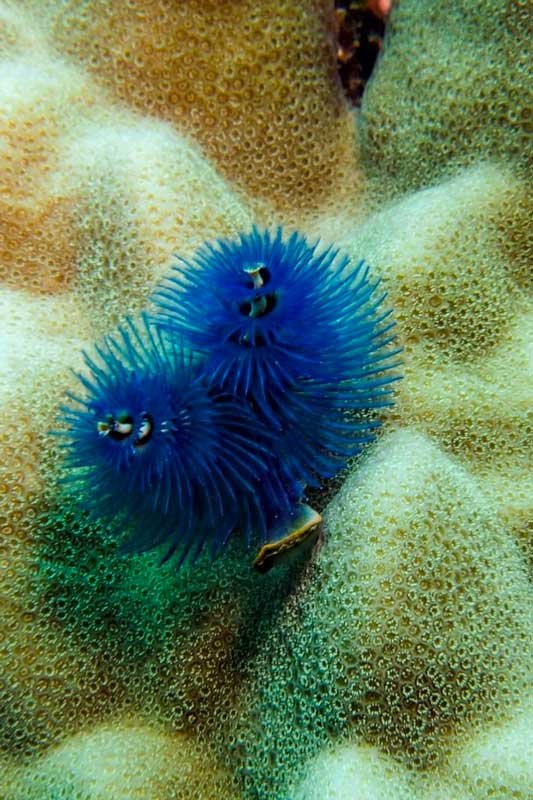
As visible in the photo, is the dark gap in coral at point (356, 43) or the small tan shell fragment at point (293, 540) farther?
the dark gap in coral at point (356, 43)

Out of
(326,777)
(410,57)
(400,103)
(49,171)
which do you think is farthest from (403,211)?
(326,777)

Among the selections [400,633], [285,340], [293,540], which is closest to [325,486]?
[293,540]

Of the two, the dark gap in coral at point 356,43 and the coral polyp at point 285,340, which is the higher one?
the dark gap in coral at point 356,43

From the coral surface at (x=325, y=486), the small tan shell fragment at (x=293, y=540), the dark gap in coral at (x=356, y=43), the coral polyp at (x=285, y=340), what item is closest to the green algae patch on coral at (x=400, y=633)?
the coral surface at (x=325, y=486)

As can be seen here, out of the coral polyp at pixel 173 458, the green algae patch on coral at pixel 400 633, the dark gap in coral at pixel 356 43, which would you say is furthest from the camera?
the dark gap in coral at pixel 356 43

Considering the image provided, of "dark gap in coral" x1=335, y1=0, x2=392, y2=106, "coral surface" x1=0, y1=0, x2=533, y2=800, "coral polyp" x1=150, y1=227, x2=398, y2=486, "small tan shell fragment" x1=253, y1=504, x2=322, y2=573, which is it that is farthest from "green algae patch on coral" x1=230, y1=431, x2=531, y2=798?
"dark gap in coral" x1=335, y1=0, x2=392, y2=106

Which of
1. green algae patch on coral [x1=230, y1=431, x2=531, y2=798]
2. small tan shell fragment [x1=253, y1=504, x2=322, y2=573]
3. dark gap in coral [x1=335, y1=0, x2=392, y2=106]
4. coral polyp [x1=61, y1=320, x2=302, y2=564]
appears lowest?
green algae patch on coral [x1=230, y1=431, x2=531, y2=798]

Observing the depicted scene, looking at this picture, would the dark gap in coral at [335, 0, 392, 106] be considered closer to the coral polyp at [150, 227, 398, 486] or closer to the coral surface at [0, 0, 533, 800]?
the coral surface at [0, 0, 533, 800]

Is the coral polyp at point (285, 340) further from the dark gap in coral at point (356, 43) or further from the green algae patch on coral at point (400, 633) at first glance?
the dark gap in coral at point (356, 43)
